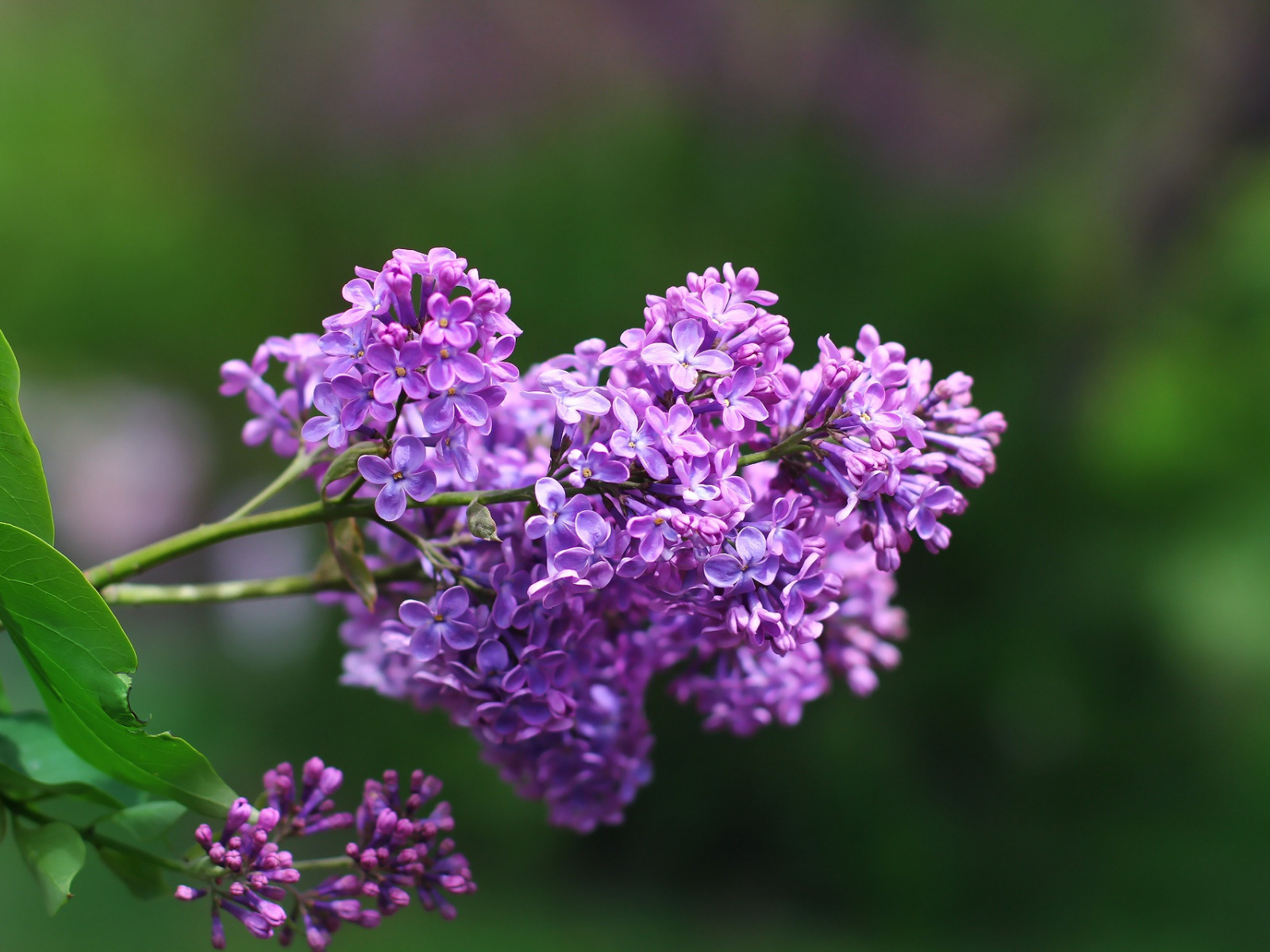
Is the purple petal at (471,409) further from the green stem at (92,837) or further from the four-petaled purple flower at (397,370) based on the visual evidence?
the green stem at (92,837)

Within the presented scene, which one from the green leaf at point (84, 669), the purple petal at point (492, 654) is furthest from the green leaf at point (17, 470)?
the purple petal at point (492, 654)

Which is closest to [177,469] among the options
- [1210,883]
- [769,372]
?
[1210,883]

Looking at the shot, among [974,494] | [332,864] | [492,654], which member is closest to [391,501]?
[492,654]

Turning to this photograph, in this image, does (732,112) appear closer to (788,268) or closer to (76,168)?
(788,268)

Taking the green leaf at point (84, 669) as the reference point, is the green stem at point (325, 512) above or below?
above

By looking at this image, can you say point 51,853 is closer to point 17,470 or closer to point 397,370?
point 17,470

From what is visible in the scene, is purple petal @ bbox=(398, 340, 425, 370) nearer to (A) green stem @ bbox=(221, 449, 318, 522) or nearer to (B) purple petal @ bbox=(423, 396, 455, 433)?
(B) purple petal @ bbox=(423, 396, 455, 433)
